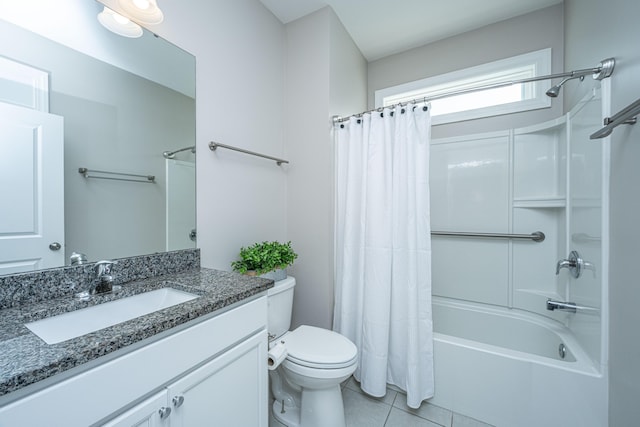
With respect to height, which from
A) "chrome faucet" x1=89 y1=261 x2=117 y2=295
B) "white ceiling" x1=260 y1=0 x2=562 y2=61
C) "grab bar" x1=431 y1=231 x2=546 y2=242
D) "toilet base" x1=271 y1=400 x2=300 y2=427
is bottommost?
"toilet base" x1=271 y1=400 x2=300 y2=427

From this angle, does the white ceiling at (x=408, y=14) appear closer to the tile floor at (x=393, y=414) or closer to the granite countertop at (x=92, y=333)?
the granite countertop at (x=92, y=333)

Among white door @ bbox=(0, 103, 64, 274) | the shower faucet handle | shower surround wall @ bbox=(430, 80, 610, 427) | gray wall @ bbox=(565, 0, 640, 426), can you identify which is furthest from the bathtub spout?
white door @ bbox=(0, 103, 64, 274)

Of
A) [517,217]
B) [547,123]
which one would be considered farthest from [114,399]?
[547,123]

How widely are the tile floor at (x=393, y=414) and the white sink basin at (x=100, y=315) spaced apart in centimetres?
121

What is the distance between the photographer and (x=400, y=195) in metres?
1.62

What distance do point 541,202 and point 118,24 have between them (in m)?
2.64

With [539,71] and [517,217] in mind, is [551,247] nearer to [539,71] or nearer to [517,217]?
[517,217]

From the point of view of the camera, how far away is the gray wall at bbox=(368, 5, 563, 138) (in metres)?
1.86

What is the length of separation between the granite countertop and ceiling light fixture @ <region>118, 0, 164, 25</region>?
46.1 inches

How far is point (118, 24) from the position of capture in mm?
1104

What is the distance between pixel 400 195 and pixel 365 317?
32.2 inches

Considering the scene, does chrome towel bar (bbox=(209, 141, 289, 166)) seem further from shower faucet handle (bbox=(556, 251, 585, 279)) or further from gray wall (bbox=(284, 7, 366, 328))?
shower faucet handle (bbox=(556, 251, 585, 279))

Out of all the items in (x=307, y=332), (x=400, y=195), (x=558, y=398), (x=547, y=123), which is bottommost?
(x=558, y=398)

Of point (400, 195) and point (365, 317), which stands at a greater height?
point (400, 195)
